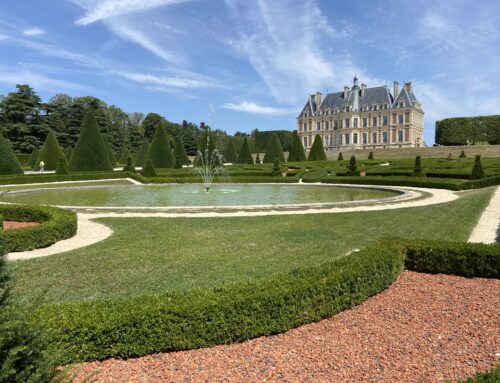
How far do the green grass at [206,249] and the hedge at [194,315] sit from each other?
525mm

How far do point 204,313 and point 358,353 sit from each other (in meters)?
1.46

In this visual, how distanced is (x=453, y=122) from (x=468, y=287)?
63.0 metres

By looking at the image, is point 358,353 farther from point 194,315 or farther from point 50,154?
point 50,154

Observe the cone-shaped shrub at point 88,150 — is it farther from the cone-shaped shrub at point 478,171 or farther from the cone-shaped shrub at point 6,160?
the cone-shaped shrub at point 478,171

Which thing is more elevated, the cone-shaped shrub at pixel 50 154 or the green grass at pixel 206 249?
the cone-shaped shrub at pixel 50 154

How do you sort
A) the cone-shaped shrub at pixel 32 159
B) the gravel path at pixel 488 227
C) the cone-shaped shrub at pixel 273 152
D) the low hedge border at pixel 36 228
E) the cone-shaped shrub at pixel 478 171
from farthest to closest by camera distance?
the cone-shaped shrub at pixel 273 152 → the cone-shaped shrub at pixel 32 159 → the cone-shaped shrub at pixel 478 171 → the gravel path at pixel 488 227 → the low hedge border at pixel 36 228

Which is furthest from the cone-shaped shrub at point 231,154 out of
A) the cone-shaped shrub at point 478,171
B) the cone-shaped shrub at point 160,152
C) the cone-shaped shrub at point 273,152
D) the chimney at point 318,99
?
the chimney at point 318,99

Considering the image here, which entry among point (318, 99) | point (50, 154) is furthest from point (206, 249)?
point (318, 99)

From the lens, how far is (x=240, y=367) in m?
3.29

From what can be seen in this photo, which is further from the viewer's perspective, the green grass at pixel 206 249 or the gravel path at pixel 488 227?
the gravel path at pixel 488 227

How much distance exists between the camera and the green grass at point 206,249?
5.29 m

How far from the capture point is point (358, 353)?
11.4 ft

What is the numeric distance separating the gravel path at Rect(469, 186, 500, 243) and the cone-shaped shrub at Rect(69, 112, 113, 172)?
91.3 feet

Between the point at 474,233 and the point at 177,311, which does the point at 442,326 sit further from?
the point at 474,233
